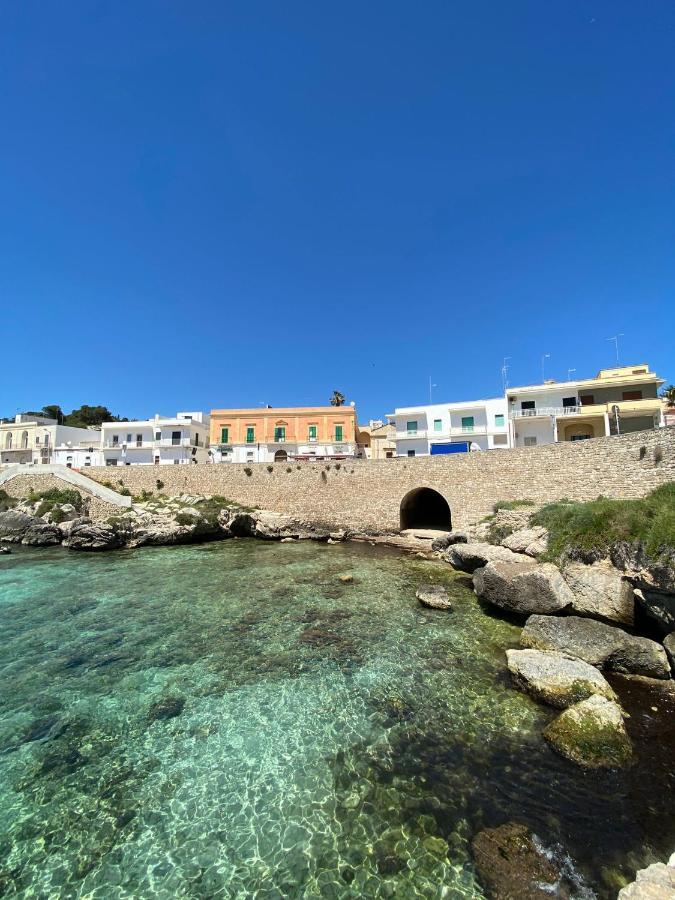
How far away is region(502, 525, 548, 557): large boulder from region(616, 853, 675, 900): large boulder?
10775 mm

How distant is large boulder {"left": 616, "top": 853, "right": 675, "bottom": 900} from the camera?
3.27 meters

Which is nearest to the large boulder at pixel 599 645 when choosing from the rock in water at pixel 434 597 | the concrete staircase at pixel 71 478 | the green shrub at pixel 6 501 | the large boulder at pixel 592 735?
the large boulder at pixel 592 735

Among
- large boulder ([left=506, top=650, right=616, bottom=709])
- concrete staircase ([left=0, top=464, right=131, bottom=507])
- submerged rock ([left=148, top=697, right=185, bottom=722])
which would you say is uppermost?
concrete staircase ([left=0, top=464, right=131, bottom=507])

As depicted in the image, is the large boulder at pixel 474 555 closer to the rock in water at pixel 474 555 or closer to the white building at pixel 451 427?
the rock in water at pixel 474 555

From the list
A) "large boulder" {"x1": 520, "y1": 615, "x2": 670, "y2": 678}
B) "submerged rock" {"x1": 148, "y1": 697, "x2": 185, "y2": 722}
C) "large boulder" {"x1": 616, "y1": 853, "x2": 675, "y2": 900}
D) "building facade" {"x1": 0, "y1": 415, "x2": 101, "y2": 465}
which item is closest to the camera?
"large boulder" {"x1": 616, "y1": 853, "x2": 675, "y2": 900}

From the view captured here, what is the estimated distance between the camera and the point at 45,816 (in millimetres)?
4719

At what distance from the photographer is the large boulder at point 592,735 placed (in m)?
5.46

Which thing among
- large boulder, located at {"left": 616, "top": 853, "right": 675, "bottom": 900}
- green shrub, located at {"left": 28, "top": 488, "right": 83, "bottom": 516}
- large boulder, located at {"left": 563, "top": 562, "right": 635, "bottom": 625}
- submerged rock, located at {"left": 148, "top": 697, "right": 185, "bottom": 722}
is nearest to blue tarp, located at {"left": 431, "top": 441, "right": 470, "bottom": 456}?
large boulder, located at {"left": 563, "top": 562, "right": 635, "bottom": 625}

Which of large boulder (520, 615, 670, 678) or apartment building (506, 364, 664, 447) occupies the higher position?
apartment building (506, 364, 664, 447)

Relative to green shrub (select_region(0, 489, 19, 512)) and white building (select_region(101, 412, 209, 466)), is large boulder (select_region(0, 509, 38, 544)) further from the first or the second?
white building (select_region(101, 412, 209, 466))

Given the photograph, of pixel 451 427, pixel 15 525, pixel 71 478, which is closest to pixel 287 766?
pixel 15 525

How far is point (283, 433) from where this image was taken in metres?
42.5

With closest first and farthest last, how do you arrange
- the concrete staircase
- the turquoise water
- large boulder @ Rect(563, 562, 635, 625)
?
the turquoise water < large boulder @ Rect(563, 562, 635, 625) < the concrete staircase

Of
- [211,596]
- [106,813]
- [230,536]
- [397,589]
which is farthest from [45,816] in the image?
[230,536]
